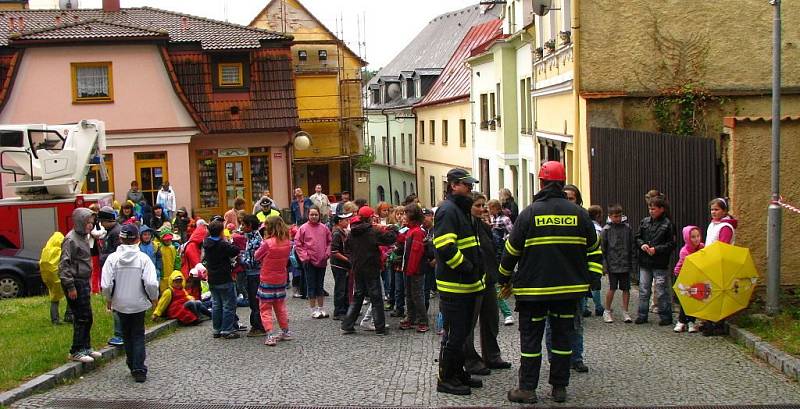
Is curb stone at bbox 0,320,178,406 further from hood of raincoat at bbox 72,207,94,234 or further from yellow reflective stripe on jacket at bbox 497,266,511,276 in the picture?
yellow reflective stripe on jacket at bbox 497,266,511,276

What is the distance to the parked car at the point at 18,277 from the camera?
18203 millimetres

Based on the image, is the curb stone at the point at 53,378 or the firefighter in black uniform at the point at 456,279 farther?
the curb stone at the point at 53,378

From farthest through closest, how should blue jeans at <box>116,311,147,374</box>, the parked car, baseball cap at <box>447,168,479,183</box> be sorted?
1. the parked car
2. blue jeans at <box>116,311,147,374</box>
3. baseball cap at <box>447,168,479,183</box>

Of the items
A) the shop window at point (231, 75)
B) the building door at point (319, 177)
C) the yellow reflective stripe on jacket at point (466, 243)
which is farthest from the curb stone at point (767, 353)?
the building door at point (319, 177)

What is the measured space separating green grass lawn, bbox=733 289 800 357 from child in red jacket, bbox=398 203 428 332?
383cm

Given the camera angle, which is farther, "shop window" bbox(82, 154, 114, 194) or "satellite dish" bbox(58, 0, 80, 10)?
"satellite dish" bbox(58, 0, 80, 10)

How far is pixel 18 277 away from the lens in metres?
18.3

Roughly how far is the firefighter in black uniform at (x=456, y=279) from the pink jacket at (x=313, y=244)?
18.6 ft

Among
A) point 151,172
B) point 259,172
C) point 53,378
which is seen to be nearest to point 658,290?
point 53,378

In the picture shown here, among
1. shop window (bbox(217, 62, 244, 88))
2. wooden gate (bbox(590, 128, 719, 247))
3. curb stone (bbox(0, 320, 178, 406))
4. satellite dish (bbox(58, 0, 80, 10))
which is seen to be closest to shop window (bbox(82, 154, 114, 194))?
shop window (bbox(217, 62, 244, 88))

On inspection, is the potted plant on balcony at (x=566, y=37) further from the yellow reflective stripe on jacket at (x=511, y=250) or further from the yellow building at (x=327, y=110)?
the yellow building at (x=327, y=110)

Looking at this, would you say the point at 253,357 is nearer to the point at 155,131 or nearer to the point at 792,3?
the point at 792,3

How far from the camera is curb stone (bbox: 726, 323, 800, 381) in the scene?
948 cm

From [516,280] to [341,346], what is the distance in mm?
4004
